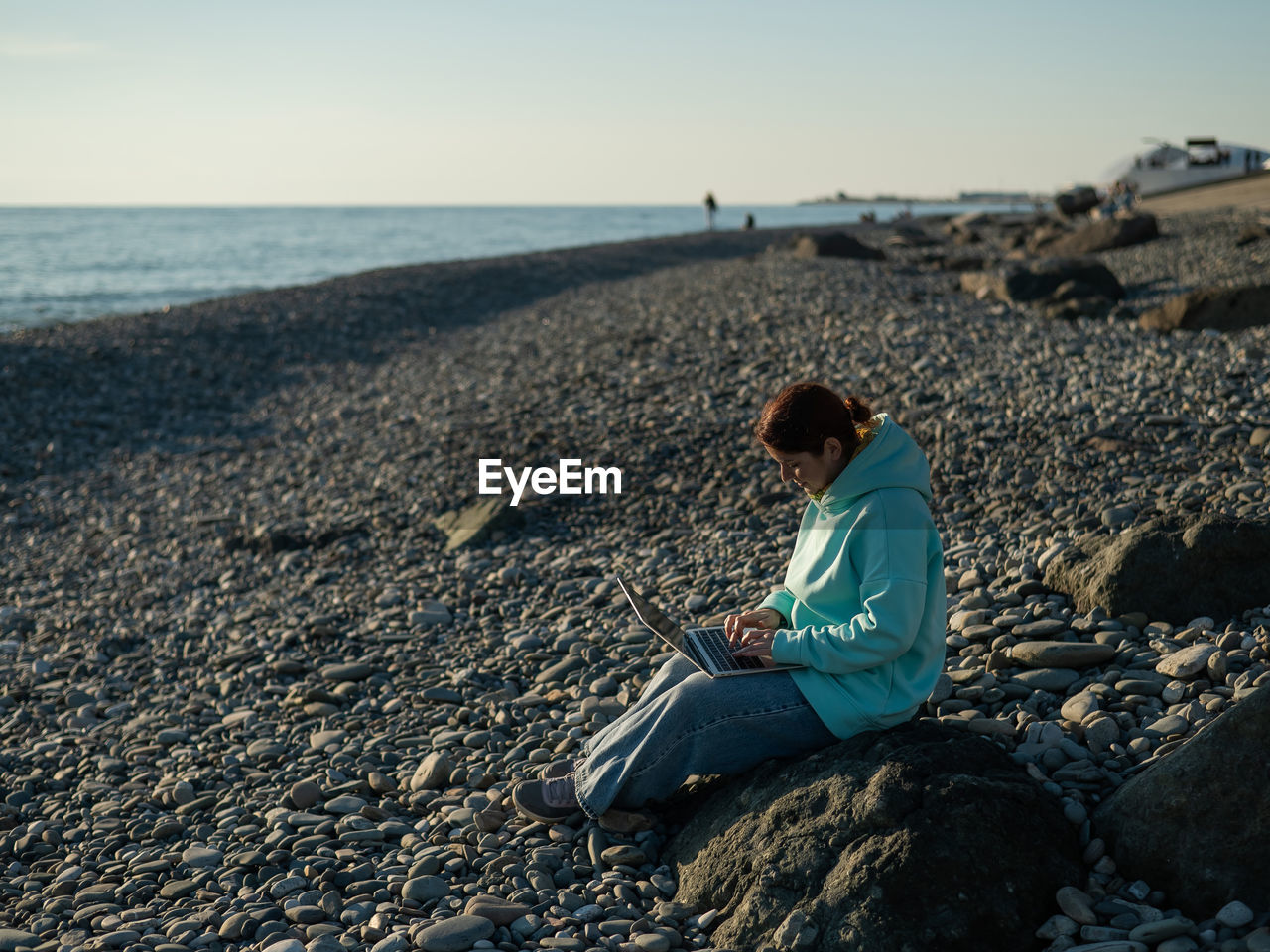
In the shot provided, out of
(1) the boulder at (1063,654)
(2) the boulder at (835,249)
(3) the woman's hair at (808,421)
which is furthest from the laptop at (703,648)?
(2) the boulder at (835,249)

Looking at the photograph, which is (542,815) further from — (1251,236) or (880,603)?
(1251,236)

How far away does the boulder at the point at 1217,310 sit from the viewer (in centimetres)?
1148

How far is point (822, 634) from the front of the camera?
3.81 meters

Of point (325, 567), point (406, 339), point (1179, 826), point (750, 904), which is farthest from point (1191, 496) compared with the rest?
point (406, 339)

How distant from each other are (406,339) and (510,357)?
506 centimetres

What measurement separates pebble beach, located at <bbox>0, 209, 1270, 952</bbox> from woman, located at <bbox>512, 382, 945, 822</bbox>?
1.45ft

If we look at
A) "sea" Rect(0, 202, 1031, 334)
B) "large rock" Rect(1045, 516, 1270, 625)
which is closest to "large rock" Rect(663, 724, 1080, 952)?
"large rock" Rect(1045, 516, 1270, 625)

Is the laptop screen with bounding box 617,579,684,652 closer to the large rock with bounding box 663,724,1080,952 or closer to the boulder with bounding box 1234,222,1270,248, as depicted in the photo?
the large rock with bounding box 663,724,1080,952

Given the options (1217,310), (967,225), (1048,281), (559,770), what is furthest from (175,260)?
(559,770)

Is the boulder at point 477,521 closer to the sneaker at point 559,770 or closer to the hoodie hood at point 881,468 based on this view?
the sneaker at point 559,770

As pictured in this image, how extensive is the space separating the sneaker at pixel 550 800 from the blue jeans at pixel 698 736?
166 millimetres

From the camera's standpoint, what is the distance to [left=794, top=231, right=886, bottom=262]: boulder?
82.3 ft

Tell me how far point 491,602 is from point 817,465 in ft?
13.6

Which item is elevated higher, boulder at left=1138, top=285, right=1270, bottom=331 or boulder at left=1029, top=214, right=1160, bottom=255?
boulder at left=1029, top=214, right=1160, bottom=255
